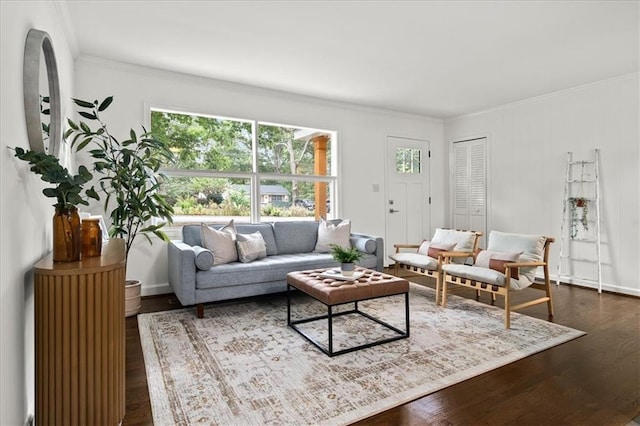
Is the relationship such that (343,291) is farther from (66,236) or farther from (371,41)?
(371,41)

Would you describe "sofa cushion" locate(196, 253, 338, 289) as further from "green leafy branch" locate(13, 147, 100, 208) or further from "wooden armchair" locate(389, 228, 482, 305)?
"green leafy branch" locate(13, 147, 100, 208)

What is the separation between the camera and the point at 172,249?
11.5 ft

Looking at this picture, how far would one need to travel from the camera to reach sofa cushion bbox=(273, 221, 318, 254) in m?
4.24

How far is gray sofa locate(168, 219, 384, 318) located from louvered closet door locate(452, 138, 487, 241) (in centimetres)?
243

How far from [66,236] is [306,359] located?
1572 mm

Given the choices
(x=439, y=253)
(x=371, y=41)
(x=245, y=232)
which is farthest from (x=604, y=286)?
(x=245, y=232)

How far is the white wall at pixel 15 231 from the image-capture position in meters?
1.29

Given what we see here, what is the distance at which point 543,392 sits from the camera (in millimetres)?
2010

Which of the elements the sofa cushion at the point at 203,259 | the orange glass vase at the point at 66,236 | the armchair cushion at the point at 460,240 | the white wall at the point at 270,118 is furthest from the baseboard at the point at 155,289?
the armchair cushion at the point at 460,240

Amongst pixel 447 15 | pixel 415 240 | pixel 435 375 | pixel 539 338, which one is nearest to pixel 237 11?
pixel 447 15

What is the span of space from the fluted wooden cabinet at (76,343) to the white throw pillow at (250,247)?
6.78ft

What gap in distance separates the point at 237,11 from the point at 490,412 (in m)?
3.07

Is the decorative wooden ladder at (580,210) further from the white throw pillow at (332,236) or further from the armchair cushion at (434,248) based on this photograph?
the white throw pillow at (332,236)

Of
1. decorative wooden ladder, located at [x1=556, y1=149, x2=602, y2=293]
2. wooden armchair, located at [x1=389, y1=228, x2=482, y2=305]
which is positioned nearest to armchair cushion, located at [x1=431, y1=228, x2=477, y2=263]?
wooden armchair, located at [x1=389, y1=228, x2=482, y2=305]
